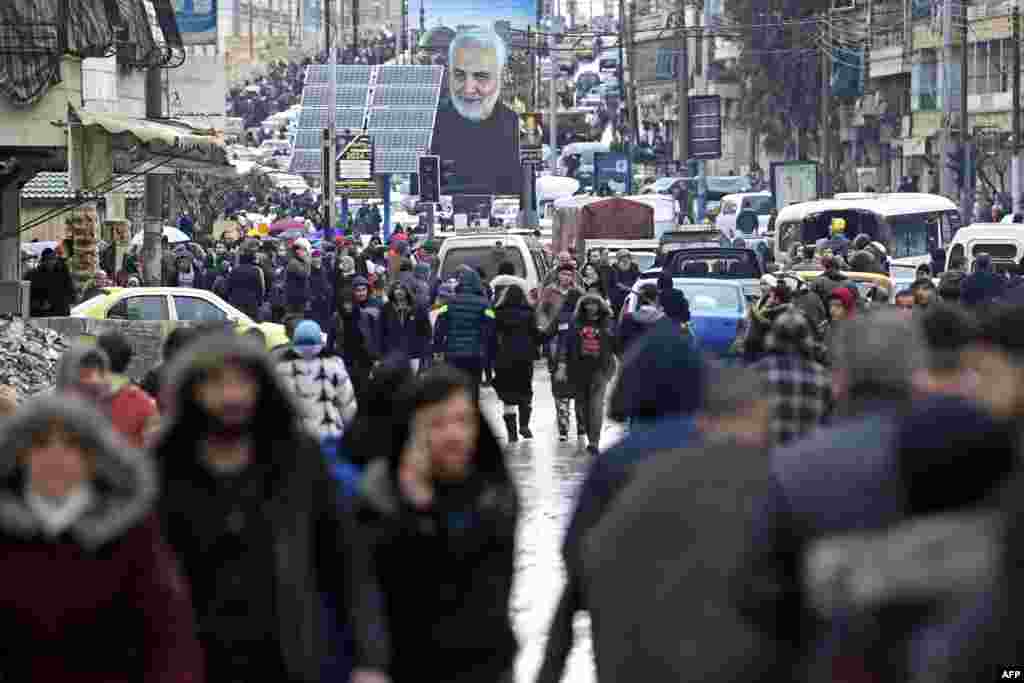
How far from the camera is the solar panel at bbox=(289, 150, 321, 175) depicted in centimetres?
7569

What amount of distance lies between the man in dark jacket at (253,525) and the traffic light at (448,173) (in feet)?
239

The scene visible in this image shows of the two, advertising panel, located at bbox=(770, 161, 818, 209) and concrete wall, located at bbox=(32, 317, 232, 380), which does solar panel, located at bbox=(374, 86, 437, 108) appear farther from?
concrete wall, located at bbox=(32, 317, 232, 380)

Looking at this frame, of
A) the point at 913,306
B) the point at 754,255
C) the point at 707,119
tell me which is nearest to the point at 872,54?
the point at 707,119

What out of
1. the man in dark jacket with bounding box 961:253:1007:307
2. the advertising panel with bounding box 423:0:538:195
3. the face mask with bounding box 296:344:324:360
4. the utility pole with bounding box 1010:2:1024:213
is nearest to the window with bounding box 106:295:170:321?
the man in dark jacket with bounding box 961:253:1007:307

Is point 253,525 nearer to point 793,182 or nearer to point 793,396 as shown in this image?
point 793,396

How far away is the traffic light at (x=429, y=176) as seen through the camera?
176ft

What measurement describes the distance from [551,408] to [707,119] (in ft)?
196

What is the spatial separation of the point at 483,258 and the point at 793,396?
82.4 ft

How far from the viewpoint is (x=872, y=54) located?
8569 cm

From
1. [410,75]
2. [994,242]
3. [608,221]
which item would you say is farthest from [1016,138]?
[994,242]

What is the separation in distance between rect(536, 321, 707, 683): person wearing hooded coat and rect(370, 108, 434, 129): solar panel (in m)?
69.5

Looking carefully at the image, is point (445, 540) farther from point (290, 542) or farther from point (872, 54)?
point (872, 54)

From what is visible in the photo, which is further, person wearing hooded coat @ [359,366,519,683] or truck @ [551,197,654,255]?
truck @ [551,197,654,255]

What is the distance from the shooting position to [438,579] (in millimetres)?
6641
